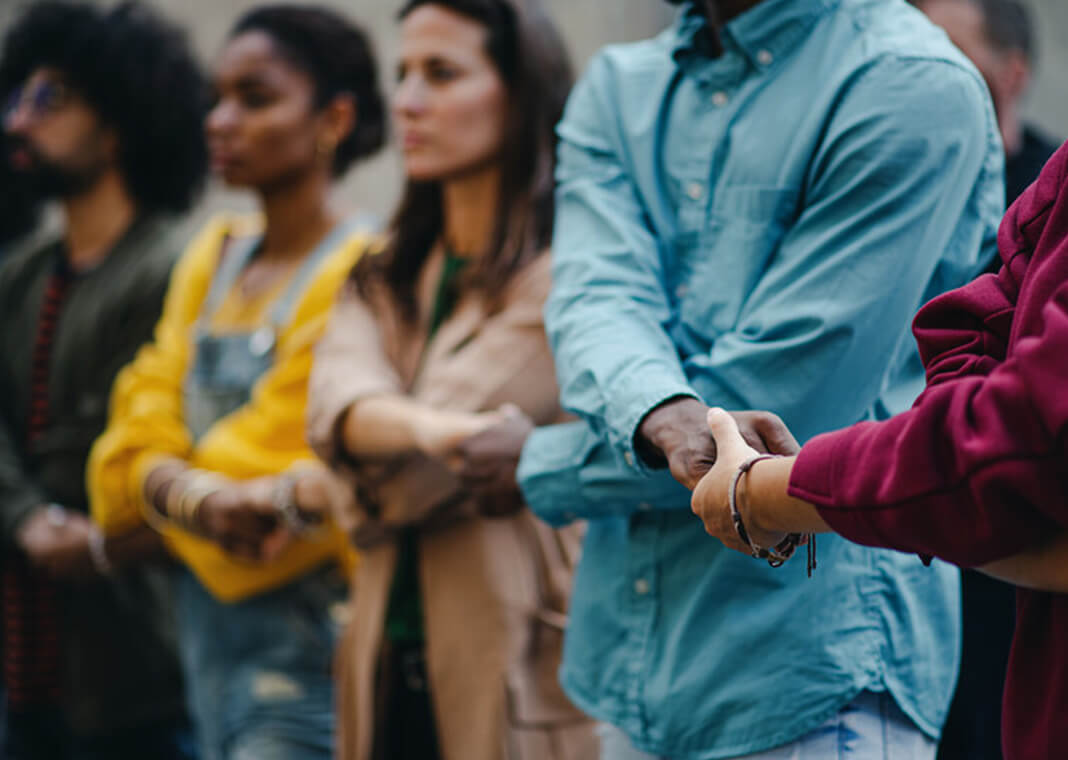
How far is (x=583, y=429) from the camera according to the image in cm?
187

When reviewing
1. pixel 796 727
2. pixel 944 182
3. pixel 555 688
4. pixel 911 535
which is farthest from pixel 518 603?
pixel 911 535

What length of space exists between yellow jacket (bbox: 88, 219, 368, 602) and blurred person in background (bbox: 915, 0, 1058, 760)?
1.38m

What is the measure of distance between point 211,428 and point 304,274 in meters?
0.44

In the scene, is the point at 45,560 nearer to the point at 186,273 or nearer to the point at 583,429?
the point at 186,273

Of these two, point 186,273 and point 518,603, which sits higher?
point 186,273

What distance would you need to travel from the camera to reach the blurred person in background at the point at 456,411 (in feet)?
8.00

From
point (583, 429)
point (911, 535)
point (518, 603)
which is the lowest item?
point (518, 603)

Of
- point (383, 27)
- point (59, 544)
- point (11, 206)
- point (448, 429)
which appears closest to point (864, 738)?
point (448, 429)

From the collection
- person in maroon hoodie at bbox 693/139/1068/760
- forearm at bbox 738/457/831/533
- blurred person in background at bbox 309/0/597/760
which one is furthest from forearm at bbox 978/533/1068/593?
blurred person in background at bbox 309/0/597/760

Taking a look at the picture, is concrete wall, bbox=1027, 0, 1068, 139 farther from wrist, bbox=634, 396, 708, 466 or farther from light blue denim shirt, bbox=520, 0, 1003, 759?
wrist, bbox=634, 396, 708, 466

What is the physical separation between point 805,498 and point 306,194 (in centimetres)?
245

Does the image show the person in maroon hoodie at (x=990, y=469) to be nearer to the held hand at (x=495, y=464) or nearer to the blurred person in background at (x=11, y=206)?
the held hand at (x=495, y=464)

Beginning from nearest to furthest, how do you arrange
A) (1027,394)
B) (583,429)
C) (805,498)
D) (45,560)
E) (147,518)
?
(1027,394), (805,498), (583,429), (147,518), (45,560)

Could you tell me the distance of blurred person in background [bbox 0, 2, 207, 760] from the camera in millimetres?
3633
